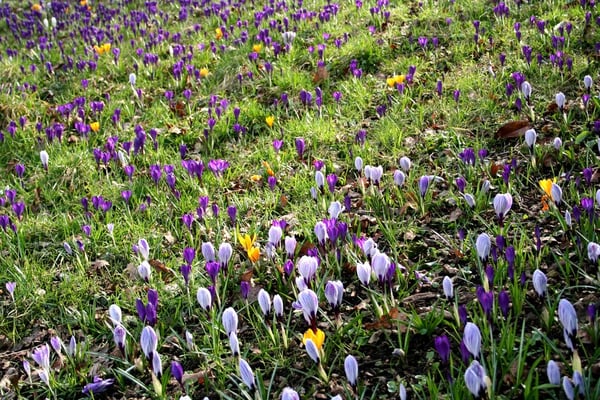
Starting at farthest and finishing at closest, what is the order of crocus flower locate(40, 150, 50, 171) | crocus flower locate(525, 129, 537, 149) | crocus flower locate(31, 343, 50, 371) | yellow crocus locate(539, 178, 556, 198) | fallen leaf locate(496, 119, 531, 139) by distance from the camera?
crocus flower locate(40, 150, 50, 171)
fallen leaf locate(496, 119, 531, 139)
crocus flower locate(525, 129, 537, 149)
yellow crocus locate(539, 178, 556, 198)
crocus flower locate(31, 343, 50, 371)

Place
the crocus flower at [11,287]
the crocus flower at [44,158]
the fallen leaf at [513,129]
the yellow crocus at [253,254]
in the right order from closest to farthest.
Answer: the yellow crocus at [253,254]
the crocus flower at [11,287]
the fallen leaf at [513,129]
the crocus flower at [44,158]

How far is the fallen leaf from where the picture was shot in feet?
12.1

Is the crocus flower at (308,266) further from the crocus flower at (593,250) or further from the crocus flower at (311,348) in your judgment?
the crocus flower at (593,250)

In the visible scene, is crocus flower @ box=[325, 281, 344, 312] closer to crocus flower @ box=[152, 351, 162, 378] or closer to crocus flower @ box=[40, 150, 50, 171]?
crocus flower @ box=[152, 351, 162, 378]

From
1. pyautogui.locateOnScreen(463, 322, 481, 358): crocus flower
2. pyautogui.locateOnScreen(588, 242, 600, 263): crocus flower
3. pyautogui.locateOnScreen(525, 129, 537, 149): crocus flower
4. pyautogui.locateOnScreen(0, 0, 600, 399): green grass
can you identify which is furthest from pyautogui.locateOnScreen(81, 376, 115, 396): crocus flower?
pyautogui.locateOnScreen(525, 129, 537, 149): crocus flower

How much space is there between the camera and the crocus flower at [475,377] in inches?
67.7

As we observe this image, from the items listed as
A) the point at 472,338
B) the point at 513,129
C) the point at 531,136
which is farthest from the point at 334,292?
the point at 513,129

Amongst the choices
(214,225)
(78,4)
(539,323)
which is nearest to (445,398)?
(539,323)

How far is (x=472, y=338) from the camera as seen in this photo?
6.07 feet

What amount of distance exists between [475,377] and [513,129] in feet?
7.81

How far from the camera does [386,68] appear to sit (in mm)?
5031

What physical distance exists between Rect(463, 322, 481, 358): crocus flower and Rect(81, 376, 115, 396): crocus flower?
4.62ft

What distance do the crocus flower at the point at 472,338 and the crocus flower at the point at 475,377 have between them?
132 mm

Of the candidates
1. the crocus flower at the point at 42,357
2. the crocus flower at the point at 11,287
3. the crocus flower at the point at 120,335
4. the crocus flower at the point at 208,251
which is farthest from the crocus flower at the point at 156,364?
the crocus flower at the point at 11,287
